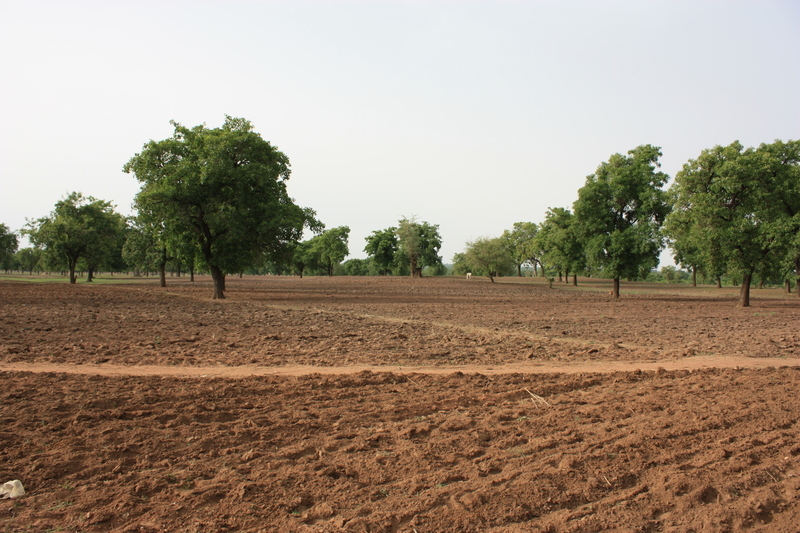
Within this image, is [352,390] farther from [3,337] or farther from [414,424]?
[3,337]

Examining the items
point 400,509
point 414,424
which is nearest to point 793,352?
point 414,424

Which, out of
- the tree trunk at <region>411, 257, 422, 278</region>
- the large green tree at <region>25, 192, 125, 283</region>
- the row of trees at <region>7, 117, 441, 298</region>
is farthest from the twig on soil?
the tree trunk at <region>411, 257, 422, 278</region>

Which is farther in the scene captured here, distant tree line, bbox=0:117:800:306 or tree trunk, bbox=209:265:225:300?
tree trunk, bbox=209:265:225:300

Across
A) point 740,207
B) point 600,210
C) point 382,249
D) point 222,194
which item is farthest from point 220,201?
point 382,249

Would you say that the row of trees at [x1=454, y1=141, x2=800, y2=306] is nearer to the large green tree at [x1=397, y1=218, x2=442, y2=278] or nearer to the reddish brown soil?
the reddish brown soil

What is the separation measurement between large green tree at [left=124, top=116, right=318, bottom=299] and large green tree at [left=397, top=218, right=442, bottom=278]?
4877 centimetres

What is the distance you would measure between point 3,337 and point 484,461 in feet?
53.7

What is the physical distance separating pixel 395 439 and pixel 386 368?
5312 millimetres

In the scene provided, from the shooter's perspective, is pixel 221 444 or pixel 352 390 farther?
pixel 352 390

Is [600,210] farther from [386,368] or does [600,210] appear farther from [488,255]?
[488,255]

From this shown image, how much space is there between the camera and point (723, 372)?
11.9m

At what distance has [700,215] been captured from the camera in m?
30.9

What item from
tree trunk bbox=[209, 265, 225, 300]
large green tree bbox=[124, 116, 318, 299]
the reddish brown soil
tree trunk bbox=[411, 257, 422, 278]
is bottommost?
the reddish brown soil

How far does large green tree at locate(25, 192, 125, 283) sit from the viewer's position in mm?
53125
